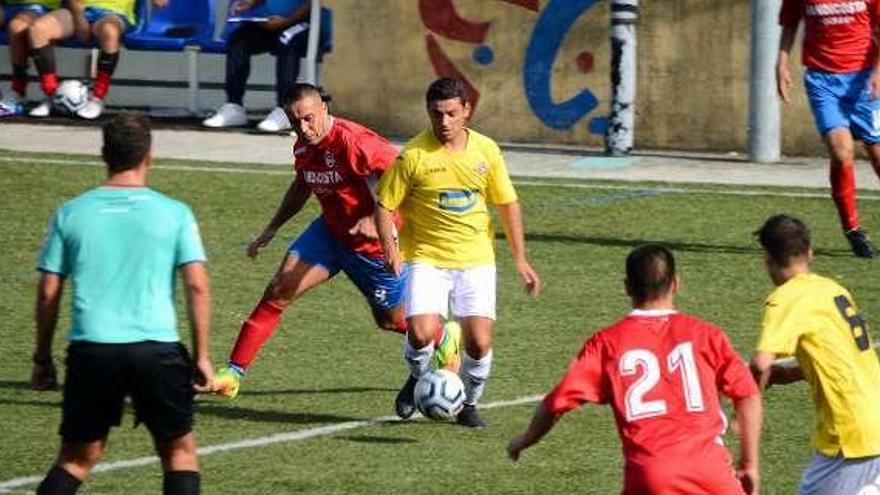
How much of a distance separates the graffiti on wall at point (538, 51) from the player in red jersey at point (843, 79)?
505cm

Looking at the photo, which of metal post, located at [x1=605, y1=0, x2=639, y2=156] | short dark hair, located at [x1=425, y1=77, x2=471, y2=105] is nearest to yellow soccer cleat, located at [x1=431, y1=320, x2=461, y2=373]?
short dark hair, located at [x1=425, y1=77, x2=471, y2=105]

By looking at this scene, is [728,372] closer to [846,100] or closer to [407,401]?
[407,401]

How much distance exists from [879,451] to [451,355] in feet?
12.1

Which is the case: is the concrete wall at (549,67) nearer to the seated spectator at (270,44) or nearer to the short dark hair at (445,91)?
the seated spectator at (270,44)

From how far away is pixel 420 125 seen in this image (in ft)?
70.5

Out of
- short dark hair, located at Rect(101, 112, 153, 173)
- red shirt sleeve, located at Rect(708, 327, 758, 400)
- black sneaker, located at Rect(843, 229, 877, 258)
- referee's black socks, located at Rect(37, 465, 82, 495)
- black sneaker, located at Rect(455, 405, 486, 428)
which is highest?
short dark hair, located at Rect(101, 112, 153, 173)

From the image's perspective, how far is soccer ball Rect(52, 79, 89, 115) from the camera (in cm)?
2234

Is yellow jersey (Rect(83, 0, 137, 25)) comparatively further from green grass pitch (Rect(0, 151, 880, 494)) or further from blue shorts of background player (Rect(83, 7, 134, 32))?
green grass pitch (Rect(0, 151, 880, 494))

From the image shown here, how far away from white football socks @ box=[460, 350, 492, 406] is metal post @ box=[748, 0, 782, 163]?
27.1 feet

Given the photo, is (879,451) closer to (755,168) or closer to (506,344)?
(506,344)

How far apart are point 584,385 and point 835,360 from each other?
3.47 ft

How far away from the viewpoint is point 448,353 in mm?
11812

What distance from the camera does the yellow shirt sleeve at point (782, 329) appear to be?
8305 mm

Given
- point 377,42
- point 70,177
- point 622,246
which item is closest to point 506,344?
point 622,246
